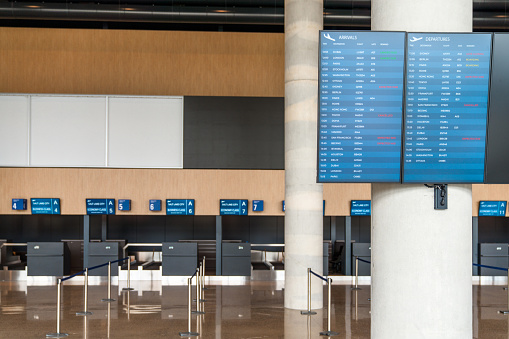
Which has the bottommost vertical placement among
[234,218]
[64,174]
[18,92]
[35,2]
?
[234,218]

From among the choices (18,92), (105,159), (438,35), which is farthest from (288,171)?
(18,92)

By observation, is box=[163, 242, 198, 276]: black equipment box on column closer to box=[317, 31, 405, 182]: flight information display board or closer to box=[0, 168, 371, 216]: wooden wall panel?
box=[0, 168, 371, 216]: wooden wall panel

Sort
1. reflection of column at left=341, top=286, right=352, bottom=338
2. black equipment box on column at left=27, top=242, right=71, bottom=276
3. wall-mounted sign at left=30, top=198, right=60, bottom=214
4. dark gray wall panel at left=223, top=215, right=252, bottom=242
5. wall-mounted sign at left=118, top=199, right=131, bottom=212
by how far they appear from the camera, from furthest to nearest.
A: dark gray wall panel at left=223, top=215, right=252, bottom=242
wall-mounted sign at left=118, top=199, right=131, bottom=212
wall-mounted sign at left=30, top=198, right=60, bottom=214
black equipment box on column at left=27, top=242, right=71, bottom=276
reflection of column at left=341, top=286, right=352, bottom=338

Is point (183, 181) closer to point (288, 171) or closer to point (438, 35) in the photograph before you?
point (288, 171)

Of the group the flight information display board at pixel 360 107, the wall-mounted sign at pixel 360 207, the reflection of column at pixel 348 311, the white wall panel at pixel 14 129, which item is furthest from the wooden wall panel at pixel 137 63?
the flight information display board at pixel 360 107

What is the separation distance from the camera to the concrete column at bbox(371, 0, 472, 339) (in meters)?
4.59

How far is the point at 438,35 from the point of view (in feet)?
15.4

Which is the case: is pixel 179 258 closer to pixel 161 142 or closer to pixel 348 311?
pixel 161 142

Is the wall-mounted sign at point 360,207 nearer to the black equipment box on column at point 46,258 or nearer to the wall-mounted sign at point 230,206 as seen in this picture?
the wall-mounted sign at point 230,206

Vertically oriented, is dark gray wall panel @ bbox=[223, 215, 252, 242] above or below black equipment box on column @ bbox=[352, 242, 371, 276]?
above

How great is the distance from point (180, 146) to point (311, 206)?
6.36 metres

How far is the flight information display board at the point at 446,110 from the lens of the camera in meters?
4.75

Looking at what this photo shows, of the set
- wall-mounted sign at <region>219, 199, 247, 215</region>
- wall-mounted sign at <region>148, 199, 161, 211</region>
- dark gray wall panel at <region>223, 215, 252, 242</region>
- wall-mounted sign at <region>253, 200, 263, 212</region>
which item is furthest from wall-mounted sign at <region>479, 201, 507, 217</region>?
wall-mounted sign at <region>148, 199, 161, 211</region>

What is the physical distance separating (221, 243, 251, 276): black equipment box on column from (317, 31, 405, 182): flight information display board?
12596 mm
